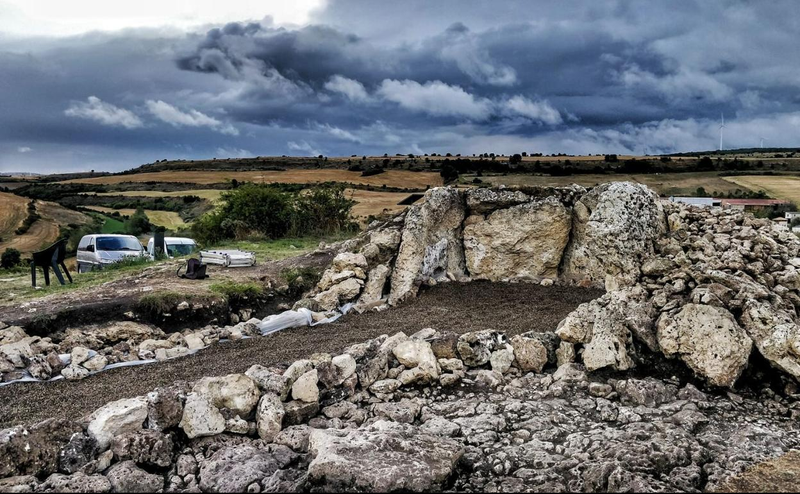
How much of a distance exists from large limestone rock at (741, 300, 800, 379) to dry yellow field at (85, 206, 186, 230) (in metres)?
33.1

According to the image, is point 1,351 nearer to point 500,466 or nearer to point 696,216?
point 500,466

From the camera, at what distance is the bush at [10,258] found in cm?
2527

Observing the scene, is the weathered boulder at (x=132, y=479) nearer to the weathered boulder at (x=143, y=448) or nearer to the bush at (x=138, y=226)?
the weathered boulder at (x=143, y=448)

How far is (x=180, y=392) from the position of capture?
6434mm

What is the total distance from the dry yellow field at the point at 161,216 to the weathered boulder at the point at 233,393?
30538mm

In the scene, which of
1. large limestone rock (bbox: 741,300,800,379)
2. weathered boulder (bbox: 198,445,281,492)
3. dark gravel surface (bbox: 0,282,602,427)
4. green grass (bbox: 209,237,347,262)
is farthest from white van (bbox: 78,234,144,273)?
large limestone rock (bbox: 741,300,800,379)

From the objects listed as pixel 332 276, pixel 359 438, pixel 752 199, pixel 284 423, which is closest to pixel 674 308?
pixel 359 438

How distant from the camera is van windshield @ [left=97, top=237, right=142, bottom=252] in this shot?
20906 millimetres

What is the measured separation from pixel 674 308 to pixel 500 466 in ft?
13.5

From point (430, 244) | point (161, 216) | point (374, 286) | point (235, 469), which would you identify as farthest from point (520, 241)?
point (161, 216)

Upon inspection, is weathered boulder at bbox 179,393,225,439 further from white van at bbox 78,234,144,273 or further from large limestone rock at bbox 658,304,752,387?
white van at bbox 78,234,144,273

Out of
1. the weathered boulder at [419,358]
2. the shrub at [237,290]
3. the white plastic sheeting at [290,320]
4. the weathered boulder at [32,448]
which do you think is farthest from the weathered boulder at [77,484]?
the shrub at [237,290]

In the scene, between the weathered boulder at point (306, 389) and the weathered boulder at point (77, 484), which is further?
the weathered boulder at point (306, 389)

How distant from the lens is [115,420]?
5.97 metres
